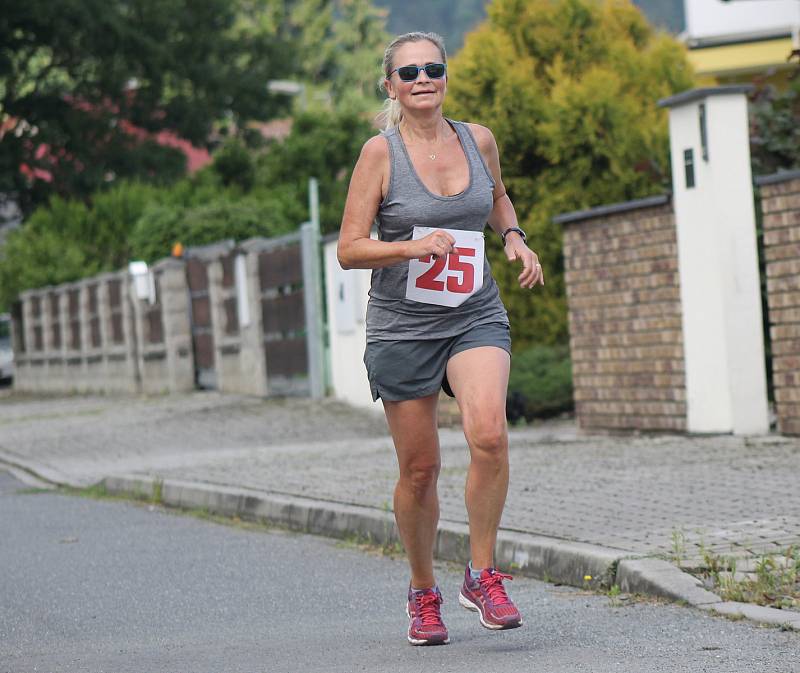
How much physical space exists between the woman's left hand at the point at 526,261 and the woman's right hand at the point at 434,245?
35cm

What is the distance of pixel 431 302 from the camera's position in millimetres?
5492

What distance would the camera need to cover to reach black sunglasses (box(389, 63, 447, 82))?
5.51m

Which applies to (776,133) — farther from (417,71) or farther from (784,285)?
(417,71)

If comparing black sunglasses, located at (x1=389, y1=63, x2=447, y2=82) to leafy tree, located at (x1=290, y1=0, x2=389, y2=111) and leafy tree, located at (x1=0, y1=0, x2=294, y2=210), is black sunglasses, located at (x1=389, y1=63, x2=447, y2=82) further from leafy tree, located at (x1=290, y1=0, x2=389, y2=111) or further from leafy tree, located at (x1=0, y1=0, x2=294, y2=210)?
leafy tree, located at (x1=290, y1=0, x2=389, y2=111)

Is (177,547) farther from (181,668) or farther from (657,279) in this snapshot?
Result: (657,279)

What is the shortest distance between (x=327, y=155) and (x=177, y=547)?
97.7ft

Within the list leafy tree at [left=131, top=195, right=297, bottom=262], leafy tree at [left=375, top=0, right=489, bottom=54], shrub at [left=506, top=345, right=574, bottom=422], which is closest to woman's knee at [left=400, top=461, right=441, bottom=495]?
shrub at [left=506, top=345, right=574, bottom=422]

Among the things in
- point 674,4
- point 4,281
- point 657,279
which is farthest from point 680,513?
point 674,4

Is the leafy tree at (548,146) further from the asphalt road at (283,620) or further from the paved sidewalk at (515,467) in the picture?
the asphalt road at (283,620)

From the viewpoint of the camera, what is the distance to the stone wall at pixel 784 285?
1170 cm

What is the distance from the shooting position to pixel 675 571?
6.44 metres

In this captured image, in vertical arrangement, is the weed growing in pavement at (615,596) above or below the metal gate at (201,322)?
below

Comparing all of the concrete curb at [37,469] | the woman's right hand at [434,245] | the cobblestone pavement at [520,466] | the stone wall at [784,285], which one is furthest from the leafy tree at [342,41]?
the woman's right hand at [434,245]

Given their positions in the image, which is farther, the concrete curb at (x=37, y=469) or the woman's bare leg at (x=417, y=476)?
the concrete curb at (x=37, y=469)
